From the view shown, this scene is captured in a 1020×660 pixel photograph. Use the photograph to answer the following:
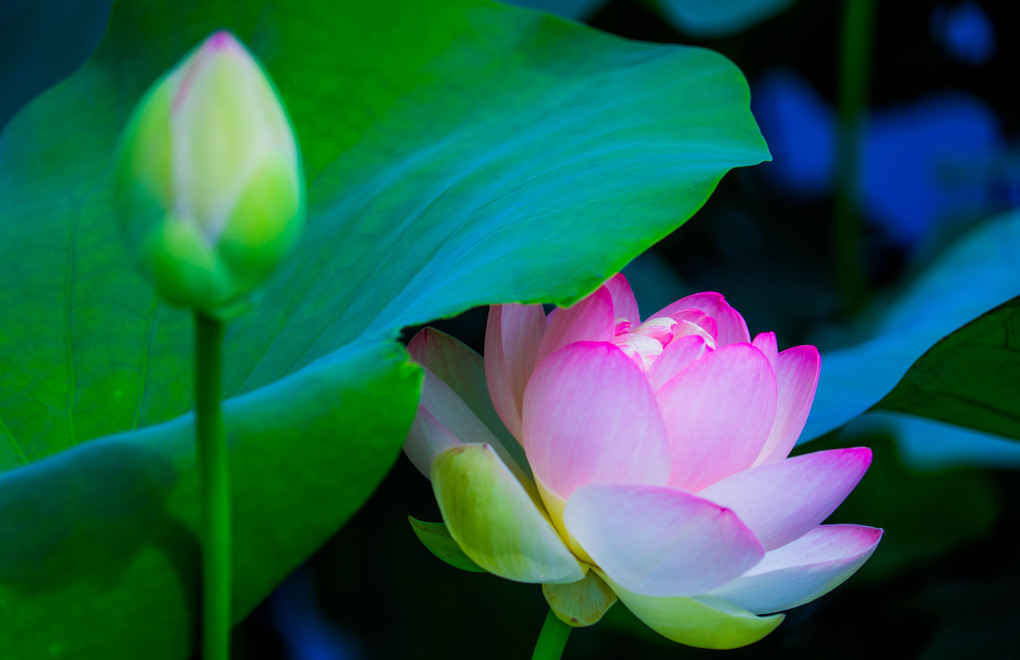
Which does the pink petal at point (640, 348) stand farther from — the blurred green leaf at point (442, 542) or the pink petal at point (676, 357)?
the blurred green leaf at point (442, 542)

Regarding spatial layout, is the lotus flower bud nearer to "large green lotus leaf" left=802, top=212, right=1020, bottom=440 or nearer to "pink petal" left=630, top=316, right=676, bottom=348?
"pink petal" left=630, top=316, right=676, bottom=348

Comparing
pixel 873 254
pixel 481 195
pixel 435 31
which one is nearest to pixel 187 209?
pixel 481 195

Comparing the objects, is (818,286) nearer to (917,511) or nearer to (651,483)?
(917,511)

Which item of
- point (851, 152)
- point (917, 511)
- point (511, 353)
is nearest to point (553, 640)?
point (511, 353)

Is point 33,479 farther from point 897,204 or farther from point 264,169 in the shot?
point 897,204

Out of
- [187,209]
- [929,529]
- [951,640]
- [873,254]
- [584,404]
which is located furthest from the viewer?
[873,254]
